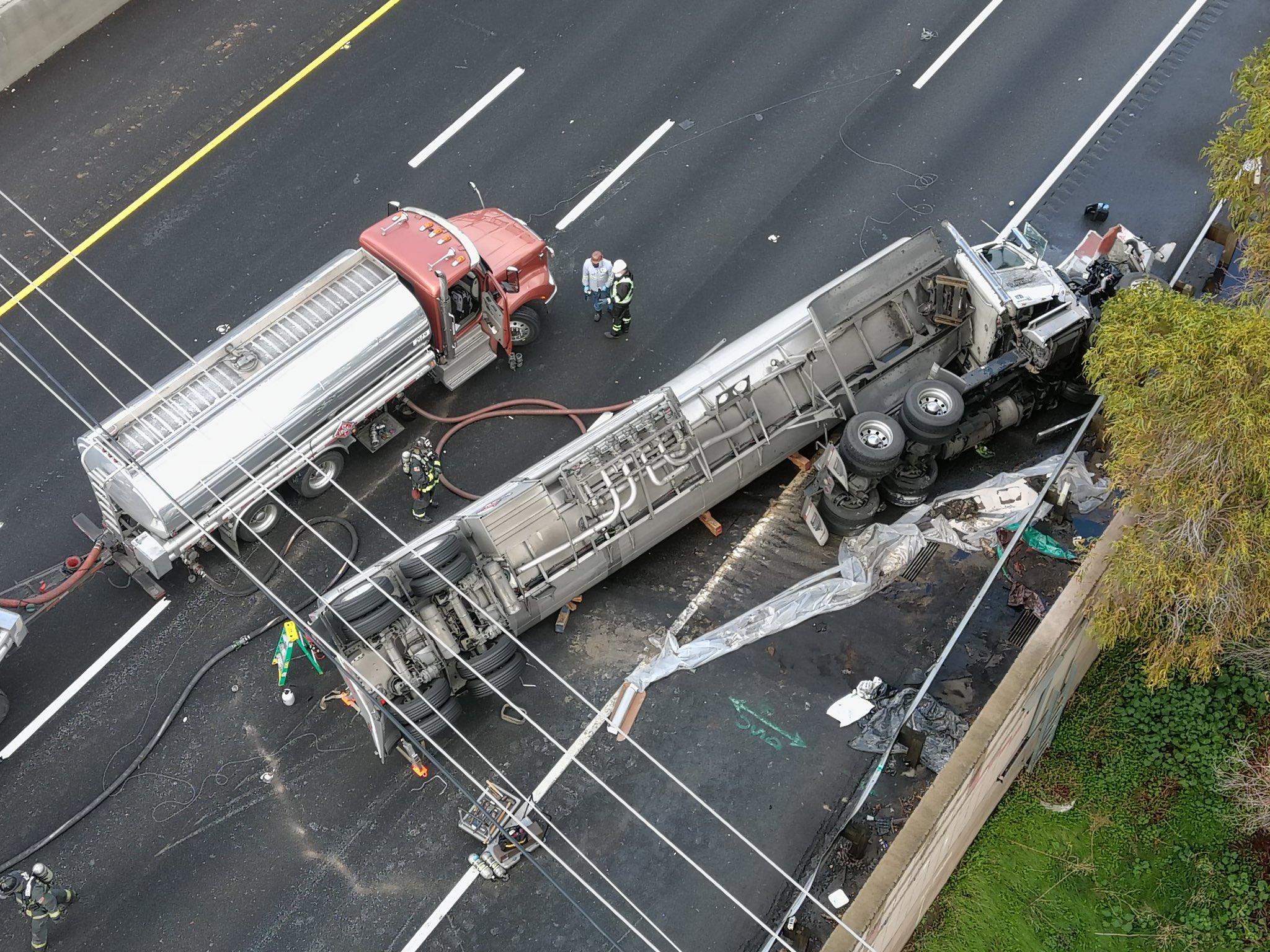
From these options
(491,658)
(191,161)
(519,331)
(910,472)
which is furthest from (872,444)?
(191,161)

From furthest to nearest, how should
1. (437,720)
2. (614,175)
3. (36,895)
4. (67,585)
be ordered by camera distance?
(614,175)
(67,585)
(437,720)
(36,895)

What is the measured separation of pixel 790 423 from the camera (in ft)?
51.3

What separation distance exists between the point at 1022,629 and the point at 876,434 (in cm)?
286

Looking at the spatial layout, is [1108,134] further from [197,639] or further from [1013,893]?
[197,639]

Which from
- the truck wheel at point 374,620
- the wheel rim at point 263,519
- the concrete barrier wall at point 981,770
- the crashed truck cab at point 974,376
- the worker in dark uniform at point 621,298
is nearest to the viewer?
the concrete barrier wall at point 981,770

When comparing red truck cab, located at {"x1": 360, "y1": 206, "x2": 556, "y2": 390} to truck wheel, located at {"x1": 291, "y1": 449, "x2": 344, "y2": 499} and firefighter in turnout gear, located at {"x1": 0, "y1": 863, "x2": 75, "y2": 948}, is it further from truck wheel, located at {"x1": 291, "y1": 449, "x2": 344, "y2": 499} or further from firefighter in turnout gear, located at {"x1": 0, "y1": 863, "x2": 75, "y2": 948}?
firefighter in turnout gear, located at {"x1": 0, "y1": 863, "x2": 75, "y2": 948}

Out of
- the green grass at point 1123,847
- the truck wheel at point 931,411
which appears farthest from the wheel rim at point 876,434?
the green grass at point 1123,847

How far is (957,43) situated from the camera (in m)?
21.0

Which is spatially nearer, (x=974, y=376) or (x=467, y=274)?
(x=974, y=376)

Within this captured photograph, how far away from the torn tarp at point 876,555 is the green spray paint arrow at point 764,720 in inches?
24.3

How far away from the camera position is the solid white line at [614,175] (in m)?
19.2

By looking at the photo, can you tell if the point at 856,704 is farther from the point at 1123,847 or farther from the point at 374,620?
the point at 374,620

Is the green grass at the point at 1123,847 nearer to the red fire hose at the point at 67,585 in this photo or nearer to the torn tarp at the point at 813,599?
the torn tarp at the point at 813,599

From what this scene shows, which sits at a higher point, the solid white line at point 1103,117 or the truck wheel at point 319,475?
the solid white line at point 1103,117
